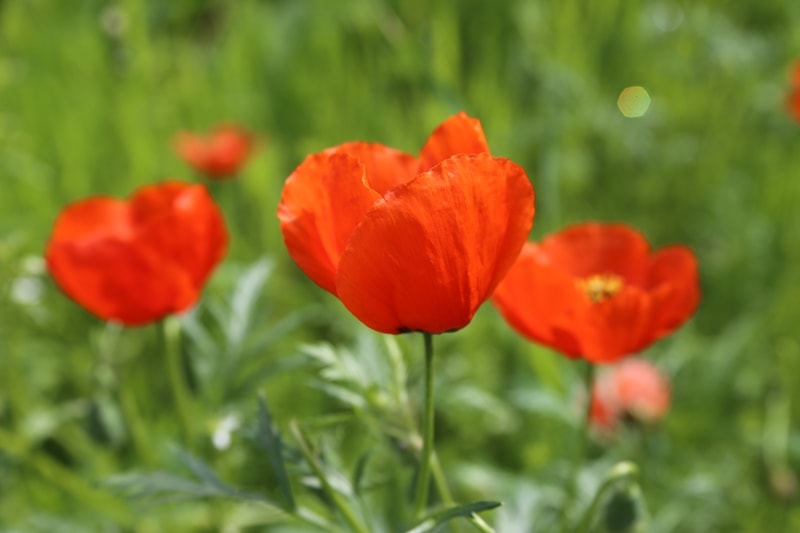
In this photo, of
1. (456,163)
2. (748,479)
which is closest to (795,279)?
(748,479)

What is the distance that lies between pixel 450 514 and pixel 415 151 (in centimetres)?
162

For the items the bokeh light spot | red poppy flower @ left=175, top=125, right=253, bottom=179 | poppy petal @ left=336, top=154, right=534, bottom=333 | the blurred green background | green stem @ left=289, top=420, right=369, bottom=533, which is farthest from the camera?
the bokeh light spot

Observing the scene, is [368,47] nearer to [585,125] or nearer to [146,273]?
[585,125]

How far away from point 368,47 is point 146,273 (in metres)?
1.88

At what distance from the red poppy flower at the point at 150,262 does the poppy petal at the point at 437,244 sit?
1.37 ft

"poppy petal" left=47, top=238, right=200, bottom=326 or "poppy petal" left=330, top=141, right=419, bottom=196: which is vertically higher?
"poppy petal" left=330, top=141, right=419, bottom=196

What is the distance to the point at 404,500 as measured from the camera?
4.39 ft

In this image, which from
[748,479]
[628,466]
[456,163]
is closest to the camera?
[456,163]

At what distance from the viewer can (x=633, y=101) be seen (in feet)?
8.39

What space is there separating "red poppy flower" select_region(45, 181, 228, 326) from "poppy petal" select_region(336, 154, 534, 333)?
418 millimetres

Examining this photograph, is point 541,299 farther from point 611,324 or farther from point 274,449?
point 274,449

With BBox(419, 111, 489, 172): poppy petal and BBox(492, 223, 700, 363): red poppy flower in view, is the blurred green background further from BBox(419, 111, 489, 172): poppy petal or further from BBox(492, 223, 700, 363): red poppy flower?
BBox(419, 111, 489, 172): poppy petal

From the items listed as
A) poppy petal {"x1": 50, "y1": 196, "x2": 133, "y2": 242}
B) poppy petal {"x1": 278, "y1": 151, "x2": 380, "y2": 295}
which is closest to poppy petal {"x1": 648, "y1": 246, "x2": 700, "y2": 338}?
poppy petal {"x1": 278, "y1": 151, "x2": 380, "y2": 295}

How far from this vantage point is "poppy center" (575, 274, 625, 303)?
108 centimetres
